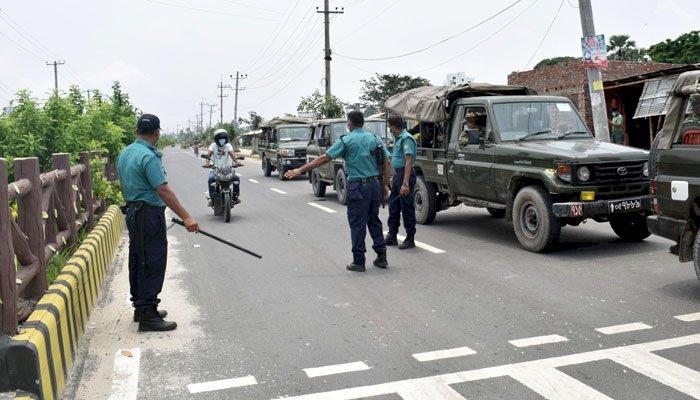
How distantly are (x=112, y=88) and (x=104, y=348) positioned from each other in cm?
1606

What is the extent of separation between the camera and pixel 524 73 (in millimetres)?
26031

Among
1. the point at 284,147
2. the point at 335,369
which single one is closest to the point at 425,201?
the point at 335,369

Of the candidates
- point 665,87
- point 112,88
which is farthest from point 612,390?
point 112,88

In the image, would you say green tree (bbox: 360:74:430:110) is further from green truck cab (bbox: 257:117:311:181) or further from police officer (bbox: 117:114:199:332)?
police officer (bbox: 117:114:199:332)

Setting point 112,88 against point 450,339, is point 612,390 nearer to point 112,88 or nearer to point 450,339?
point 450,339

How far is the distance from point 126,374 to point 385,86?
63195mm

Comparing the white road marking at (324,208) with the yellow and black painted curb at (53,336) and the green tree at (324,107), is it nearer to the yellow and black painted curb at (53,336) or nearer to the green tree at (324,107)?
the yellow and black painted curb at (53,336)

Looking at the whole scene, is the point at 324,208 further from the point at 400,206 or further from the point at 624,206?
the point at 624,206

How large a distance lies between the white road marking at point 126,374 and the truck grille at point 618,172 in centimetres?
554

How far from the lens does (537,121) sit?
29.9 feet

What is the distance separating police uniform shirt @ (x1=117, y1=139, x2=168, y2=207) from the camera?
539cm

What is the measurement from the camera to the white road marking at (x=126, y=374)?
162 inches

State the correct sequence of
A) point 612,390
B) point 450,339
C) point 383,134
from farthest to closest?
point 383,134 < point 450,339 < point 612,390

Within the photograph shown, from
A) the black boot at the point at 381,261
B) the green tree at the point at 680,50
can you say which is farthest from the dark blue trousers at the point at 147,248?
the green tree at the point at 680,50
